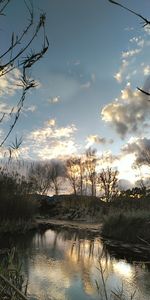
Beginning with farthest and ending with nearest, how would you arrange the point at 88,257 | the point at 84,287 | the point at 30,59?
the point at 88,257 → the point at 84,287 → the point at 30,59

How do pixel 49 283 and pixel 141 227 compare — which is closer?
pixel 49 283

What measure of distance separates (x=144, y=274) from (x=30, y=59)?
1187 cm

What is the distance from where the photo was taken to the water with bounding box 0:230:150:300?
9.77 metres

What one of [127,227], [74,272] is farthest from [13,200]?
[74,272]

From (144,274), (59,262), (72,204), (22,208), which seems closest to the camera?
(144,274)

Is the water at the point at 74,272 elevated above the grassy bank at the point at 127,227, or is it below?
below

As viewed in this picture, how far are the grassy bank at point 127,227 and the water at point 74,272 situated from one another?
3.14 metres

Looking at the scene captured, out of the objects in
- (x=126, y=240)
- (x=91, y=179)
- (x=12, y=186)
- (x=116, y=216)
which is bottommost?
(x=126, y=240)

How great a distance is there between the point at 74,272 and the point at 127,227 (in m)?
10.2

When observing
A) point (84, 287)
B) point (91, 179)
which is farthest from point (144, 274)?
point (91, 179)

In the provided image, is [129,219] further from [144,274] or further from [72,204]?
[72,204]

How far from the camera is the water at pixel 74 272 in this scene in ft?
32.0

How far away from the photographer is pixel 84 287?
10.4 m

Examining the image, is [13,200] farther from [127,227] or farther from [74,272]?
[74,272]
